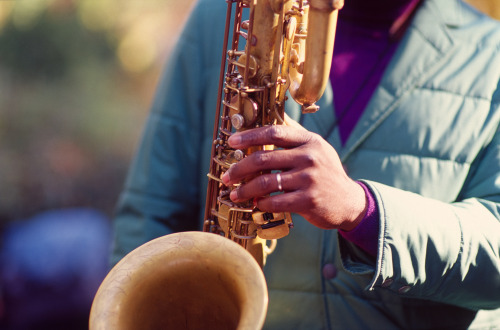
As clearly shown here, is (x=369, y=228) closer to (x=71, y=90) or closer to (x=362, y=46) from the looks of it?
(x=362, y=46)

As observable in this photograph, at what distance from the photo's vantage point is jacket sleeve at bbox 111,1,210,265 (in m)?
2.23

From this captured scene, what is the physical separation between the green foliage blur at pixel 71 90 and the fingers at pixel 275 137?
3.81 meters

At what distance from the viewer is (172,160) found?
224 cm

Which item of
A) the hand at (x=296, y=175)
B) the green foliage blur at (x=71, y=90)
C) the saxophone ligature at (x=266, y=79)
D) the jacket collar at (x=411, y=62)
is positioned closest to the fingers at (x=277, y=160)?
the hand at (x=296, y=175)

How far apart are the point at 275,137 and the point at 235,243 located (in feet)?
1.15

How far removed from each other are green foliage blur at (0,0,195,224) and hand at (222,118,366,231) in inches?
151

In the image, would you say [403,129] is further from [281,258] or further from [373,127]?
[281,258]

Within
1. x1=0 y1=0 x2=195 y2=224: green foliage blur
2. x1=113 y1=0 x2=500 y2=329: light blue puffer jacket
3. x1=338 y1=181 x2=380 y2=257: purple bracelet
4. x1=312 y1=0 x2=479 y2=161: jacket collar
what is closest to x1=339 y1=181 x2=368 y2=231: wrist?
x1=338 y1=181 x2=380 y2=257: purple bracelet

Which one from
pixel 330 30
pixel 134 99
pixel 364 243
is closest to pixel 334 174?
pixel 364 243

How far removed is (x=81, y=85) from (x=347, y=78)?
144 inches

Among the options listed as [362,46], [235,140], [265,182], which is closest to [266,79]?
[235,140]

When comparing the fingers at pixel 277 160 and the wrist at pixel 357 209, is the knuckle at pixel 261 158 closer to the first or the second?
the fingers at pixel 277 160

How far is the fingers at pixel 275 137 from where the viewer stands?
1.51 m

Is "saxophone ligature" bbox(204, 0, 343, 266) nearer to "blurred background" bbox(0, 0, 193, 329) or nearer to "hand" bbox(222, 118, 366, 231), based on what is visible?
"hand" bbox(222, 118, 366, 231)
